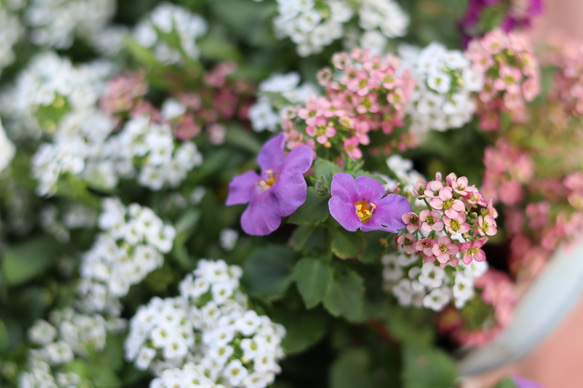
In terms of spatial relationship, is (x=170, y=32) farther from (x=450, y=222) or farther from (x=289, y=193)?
(x=450, y=222)

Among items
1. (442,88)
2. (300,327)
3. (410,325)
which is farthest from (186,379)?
(442,88)

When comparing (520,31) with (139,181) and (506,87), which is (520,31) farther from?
(139,181)

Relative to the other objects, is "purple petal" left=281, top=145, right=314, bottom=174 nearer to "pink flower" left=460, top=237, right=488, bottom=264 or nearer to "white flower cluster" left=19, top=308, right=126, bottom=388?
"pink flower" left=460, top=237, right=488, bottom=264

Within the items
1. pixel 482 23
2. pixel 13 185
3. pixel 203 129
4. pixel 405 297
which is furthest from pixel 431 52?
pixel 13 185

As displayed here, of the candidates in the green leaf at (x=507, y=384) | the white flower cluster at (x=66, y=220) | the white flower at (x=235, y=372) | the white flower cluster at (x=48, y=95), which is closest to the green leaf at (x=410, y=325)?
the green leaf at (x=507, y=384)

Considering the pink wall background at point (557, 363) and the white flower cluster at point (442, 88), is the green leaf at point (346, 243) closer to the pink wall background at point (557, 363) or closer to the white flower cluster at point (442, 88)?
the white flower cluster at point (442, 88)
